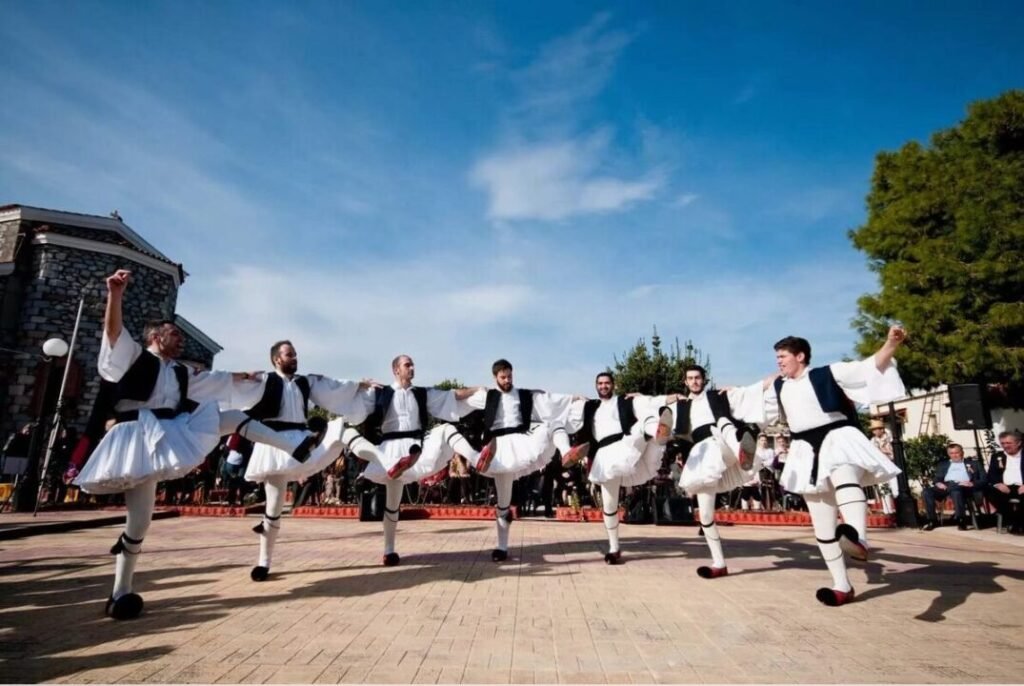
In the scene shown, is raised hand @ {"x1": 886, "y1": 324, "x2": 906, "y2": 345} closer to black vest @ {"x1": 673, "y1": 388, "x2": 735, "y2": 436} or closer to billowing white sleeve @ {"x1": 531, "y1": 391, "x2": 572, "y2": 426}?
black vest @ {"x1": 673, "y1": 388, "x2": 735, "y2": 436}

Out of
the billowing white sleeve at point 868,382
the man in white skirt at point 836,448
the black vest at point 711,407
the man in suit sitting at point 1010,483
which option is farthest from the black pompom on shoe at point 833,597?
the man in suit sitting at point 1010,483

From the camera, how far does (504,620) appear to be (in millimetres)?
4137

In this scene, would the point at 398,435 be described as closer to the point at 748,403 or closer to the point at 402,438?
the point at 402,438

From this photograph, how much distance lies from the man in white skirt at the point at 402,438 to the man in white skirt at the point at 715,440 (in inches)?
99.5

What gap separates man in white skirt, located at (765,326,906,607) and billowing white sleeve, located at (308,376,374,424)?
4.57 m

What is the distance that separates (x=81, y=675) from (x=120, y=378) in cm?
230

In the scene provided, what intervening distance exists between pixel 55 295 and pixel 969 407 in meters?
30.8

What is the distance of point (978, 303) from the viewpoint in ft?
59.3

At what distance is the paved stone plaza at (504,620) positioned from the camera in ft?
10.3

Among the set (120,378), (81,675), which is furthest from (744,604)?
(120,378)

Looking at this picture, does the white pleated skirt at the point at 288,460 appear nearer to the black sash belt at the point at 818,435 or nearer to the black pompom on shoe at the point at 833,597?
the black sash belt at the point at 818,435

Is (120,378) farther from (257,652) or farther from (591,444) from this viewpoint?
(591,444)

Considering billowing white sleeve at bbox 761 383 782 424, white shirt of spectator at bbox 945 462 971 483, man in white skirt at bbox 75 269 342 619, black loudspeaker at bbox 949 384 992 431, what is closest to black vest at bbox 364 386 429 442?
man in white skirt at bbox 75 269 342 619

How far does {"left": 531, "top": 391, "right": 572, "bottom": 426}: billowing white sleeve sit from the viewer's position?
7.39m
